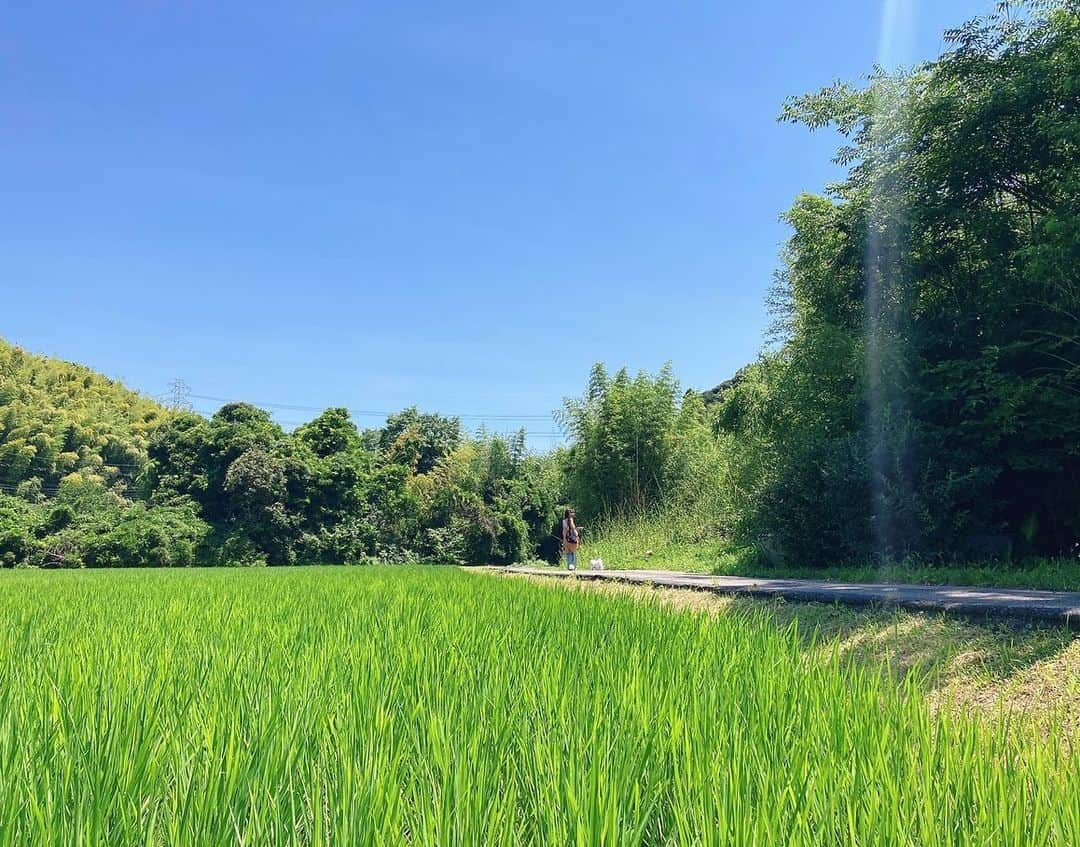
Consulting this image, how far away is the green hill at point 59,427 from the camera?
3356 cm

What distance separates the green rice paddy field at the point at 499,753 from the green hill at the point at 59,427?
35506mm

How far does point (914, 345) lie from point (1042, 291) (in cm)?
153

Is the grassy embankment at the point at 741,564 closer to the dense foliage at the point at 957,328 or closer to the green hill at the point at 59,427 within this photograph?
the dense foliage at the point at 957,328

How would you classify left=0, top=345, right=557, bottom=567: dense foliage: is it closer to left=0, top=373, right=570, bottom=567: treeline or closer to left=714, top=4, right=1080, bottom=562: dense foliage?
left=0, top=373, right=570, bottom=567: treeline

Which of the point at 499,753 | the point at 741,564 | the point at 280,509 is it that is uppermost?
the point at 499,753

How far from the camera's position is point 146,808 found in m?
1.16

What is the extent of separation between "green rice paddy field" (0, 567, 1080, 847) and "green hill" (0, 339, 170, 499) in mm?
35506

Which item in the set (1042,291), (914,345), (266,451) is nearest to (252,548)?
(266,451)

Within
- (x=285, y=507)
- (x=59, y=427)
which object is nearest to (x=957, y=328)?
(x=285, y=507)

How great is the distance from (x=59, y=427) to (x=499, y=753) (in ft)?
142

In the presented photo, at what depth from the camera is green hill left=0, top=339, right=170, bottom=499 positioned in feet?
110

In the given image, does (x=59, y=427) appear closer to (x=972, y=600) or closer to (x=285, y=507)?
(x=285, y=507)

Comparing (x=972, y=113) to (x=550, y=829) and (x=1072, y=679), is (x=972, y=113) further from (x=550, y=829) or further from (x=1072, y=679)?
(x=550, y=829)

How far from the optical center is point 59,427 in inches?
1407
